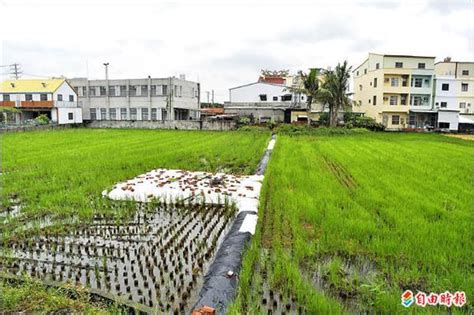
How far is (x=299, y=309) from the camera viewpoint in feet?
10.9

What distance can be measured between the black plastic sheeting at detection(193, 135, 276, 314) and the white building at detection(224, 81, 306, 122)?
1266 inches

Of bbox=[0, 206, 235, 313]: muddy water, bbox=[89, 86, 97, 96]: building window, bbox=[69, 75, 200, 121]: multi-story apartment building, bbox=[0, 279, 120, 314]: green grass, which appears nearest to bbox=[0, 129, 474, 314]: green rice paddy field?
bbox=[0, 279, 120, 314]: green grass

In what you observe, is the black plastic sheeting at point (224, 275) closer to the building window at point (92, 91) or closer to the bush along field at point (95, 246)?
the bush along field at point (95, 246)

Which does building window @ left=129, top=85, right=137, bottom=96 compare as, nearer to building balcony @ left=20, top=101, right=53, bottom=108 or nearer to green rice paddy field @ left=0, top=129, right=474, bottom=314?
building balcony @ left=20, top=101, right=53, bottom=108

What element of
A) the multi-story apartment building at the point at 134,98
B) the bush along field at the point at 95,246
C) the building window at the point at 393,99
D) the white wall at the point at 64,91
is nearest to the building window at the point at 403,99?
the building window at the point at 393,99

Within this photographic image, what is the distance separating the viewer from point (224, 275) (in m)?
3.71

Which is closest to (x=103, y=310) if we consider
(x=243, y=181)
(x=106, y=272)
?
(x=106, y=272)

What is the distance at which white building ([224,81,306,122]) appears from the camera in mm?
36750

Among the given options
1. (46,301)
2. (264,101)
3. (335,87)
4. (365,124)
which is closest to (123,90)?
(264,101)

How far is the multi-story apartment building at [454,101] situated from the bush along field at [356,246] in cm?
2894

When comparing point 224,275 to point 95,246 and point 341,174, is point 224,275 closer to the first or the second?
point 95,246

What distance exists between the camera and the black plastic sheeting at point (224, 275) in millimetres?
3277

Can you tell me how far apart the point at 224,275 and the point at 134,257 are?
1.50 metres

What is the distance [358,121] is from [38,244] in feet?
101
